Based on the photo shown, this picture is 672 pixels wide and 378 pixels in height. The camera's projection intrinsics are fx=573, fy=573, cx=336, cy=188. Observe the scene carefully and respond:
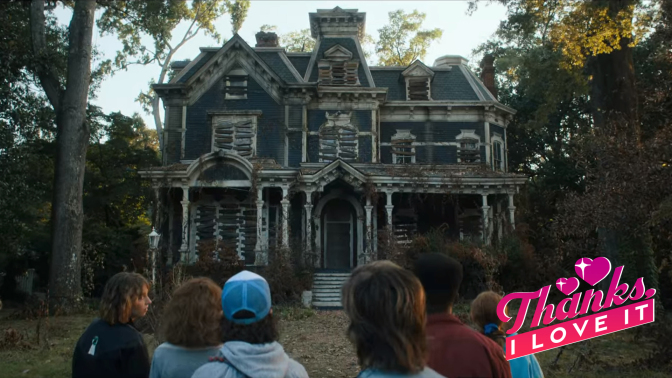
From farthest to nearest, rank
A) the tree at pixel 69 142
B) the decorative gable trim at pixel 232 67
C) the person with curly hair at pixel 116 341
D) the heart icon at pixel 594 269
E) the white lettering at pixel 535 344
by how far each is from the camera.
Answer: the decorative gable trim at pixel 232 67
the tree at pixel 69 142
the heart icon at pixel 594 269
the person with curly hair at pixel 116 341
the white lettering at pixel 535 344

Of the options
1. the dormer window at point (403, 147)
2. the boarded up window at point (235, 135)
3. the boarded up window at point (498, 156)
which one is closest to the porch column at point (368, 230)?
the dormer window at point (403, 147)

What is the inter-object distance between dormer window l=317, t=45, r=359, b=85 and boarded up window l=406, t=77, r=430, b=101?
100 inches

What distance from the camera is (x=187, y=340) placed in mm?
3176

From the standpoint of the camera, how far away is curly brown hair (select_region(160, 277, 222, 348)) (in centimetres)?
317

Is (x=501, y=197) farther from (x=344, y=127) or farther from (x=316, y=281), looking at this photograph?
(x=316, y=281)

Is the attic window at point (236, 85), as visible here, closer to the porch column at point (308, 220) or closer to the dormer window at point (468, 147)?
the porch column at point (308, 220)

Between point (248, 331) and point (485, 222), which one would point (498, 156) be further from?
point (248, 331)

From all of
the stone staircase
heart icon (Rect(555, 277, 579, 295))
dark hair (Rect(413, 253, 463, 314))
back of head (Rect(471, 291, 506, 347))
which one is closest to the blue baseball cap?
dark hair (Rect(413, 253, 463, 314))

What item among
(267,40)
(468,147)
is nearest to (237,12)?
(267,40)

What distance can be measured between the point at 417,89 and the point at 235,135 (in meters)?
8.06

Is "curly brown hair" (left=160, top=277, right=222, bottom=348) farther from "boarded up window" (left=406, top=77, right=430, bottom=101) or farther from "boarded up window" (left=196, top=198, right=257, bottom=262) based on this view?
"boarded up window" (left=406, top=77, right=430, bottom=101)

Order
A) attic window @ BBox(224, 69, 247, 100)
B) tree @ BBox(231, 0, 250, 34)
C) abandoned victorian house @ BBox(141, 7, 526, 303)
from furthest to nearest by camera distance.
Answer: tree @ BBox(231, 0, 250, 34)
attic window @ BBox(224, 69, 247, 100)
abandoned victorian house @ BBox(141, 7, 526, 303)

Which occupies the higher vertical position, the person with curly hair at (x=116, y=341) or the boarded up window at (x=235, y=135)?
the boarded up window at (x=235, y=135)

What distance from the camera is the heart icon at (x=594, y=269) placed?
4.68 m
